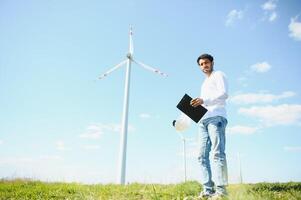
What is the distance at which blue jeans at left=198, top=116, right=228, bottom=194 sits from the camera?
476cm

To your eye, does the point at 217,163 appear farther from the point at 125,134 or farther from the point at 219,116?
the point at 125,134

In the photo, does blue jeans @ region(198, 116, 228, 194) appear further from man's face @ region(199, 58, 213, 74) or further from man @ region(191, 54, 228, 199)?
man's face @ region(199, 58, 213, 74)

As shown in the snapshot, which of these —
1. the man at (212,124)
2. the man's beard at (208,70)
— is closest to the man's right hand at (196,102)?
the man at (212,124)

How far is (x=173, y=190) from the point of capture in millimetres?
6434

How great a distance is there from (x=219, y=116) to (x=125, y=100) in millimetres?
12059

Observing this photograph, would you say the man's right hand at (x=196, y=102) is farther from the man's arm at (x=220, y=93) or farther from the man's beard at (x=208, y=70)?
the man's beard at (x=208, y=70)

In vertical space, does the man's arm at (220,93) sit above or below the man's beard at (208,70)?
below

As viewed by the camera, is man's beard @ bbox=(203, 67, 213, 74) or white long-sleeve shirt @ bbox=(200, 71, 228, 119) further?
man's beard @ bbox=(203, 67, 213, 74)

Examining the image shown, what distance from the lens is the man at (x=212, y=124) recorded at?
4875mm

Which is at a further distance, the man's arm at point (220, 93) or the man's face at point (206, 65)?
the man's face at point (206, 65)

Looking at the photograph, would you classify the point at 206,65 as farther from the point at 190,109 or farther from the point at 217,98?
the point at 190,109

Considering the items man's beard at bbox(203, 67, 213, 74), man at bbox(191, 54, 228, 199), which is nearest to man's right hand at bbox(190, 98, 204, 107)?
man at bbox(191, 54, 228, 199)

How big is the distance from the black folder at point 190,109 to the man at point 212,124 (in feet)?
0.32

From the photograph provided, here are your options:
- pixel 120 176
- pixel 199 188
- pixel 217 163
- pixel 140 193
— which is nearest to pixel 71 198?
pixel 140 193
